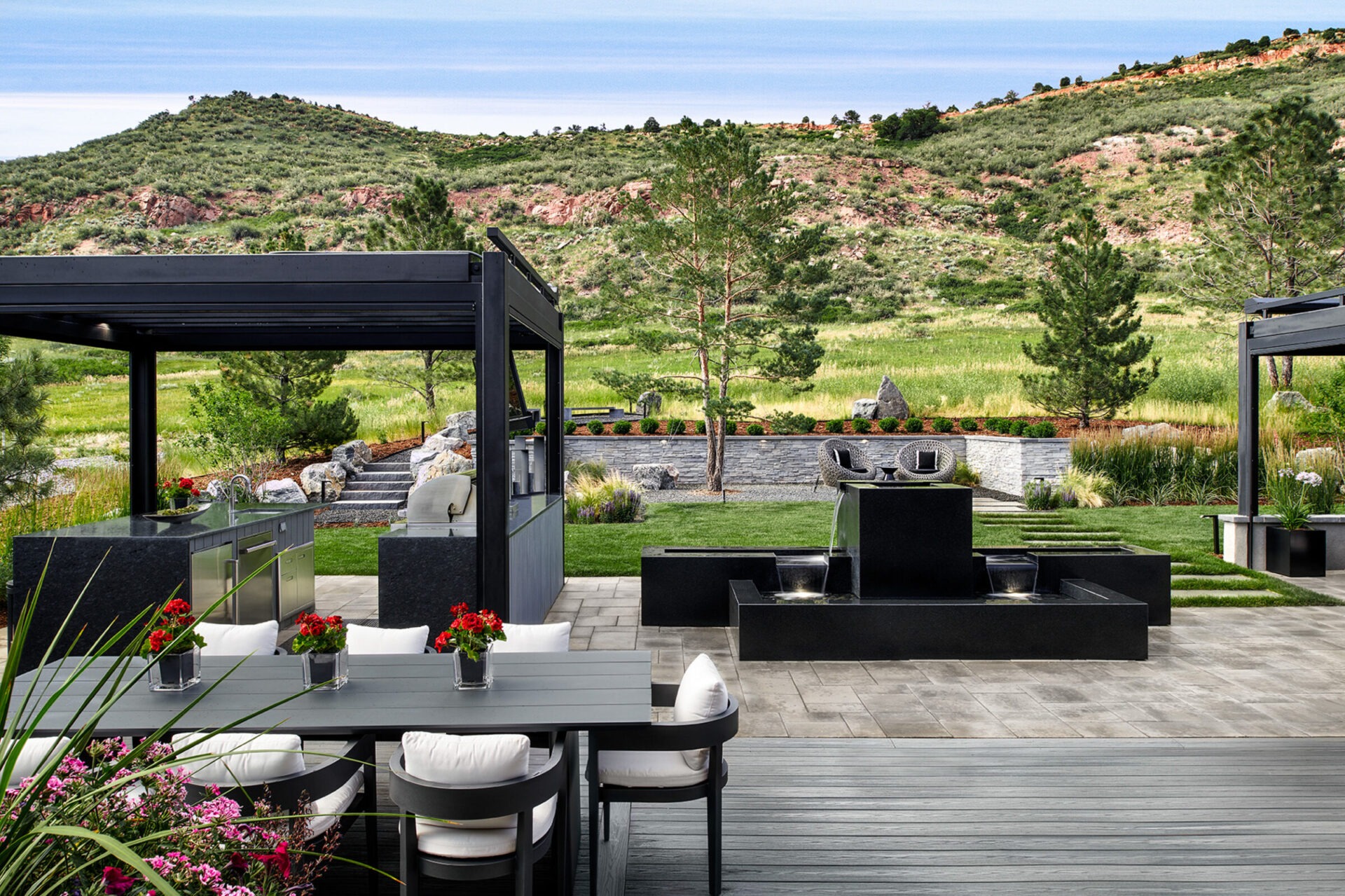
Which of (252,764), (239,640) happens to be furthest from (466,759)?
(239,640)

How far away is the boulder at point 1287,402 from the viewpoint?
17395 mm

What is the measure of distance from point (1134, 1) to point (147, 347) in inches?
1800

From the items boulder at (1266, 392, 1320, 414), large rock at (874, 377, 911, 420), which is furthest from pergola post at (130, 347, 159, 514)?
boulder at (1266, 392, 1320, 414)

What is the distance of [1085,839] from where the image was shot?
3.34 m

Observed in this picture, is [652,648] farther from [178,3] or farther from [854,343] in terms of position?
[178,3]

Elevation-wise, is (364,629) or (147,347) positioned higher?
(147,347)

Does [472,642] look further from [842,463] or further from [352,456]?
[352,456]

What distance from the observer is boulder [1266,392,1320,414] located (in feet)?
57.1

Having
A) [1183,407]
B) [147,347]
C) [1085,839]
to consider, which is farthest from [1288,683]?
[1183,407]

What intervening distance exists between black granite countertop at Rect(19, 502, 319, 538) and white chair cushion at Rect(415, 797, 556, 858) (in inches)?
147

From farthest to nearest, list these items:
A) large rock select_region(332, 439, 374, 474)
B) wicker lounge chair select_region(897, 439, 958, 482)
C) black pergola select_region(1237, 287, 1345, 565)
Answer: large rock select_region(332, 439, 374, 474) < wicker lounge chair select_region(897, 439, 958, 482) < black pergola select_region(1237, 287, 1345, 565)

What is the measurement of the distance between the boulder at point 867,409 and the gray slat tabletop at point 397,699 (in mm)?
16368

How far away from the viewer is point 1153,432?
1587 cm

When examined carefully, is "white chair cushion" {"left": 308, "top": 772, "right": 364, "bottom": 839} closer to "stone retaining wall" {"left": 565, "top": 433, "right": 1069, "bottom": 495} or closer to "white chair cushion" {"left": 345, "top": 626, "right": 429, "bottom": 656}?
"white chair cushion" {"left": 345, "top": 626, "right": 429, "bottom": 656}
